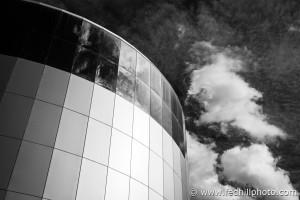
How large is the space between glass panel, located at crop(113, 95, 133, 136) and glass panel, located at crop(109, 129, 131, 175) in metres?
0.51

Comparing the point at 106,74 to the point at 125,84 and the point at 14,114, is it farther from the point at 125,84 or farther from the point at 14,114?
the point at 14,114

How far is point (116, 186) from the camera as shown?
17.5 m

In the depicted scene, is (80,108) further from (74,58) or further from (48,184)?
(48,184)

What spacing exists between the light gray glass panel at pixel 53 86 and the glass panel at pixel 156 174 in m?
7.76

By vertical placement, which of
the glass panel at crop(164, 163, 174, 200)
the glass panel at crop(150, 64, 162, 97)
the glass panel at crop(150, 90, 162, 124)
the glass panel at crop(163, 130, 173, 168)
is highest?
the glass panel at crop(150, 64, 162, 97)

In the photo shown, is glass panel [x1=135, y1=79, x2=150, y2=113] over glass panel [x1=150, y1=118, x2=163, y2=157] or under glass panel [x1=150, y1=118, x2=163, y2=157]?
over

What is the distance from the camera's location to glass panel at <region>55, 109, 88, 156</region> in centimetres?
1663

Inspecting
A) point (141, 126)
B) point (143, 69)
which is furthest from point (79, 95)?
point (143, 69)

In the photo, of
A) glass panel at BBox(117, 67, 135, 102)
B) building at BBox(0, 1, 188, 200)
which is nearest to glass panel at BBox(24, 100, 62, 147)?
building at BBox(0, 1, 188, 200)

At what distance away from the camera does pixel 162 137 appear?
23438 millimetres

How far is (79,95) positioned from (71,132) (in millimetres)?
2682

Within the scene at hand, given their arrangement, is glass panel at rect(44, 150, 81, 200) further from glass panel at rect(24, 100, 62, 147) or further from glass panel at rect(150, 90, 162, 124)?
glass panel at rect(150, 90, 162, 124)

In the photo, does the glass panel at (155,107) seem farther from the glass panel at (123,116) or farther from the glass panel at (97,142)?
the glass panel at (97,142)

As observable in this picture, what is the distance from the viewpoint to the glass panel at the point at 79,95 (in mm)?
18206
